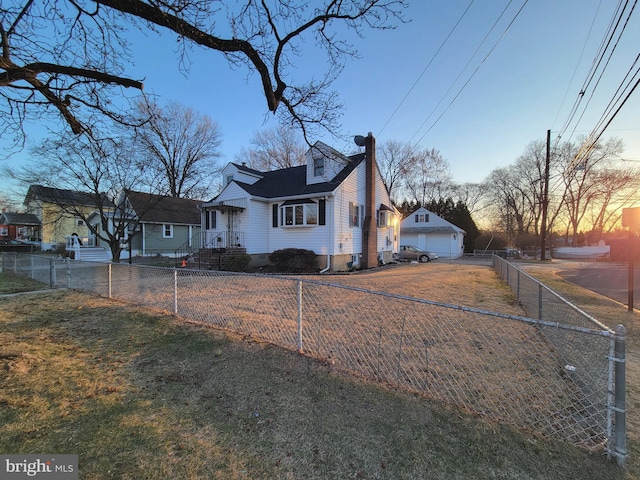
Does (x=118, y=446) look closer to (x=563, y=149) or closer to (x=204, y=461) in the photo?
(x=204, y=461)

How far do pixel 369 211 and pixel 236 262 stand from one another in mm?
8368

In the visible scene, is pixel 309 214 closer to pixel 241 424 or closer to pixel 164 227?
pixel 241 424

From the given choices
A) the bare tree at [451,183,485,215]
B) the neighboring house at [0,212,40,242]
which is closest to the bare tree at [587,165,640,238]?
the bare tree at [451,183,485,215]

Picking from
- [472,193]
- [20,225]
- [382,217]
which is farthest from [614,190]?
[20,225]

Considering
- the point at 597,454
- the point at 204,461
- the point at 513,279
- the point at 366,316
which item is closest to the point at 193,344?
the point at 204,461

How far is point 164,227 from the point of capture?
2328 centimetres

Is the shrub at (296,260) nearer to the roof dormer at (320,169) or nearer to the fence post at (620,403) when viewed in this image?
the roof dormer at (320,169)

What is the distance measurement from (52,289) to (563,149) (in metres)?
51.5

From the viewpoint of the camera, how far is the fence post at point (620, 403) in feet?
6.42

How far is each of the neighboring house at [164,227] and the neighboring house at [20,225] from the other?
78.9 feet

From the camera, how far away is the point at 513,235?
46.2 m

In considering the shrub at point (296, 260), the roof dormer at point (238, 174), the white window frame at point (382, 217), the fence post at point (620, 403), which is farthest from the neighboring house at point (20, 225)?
the fence post at point (620, 403)

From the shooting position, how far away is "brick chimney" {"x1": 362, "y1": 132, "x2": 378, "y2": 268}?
16797mm
